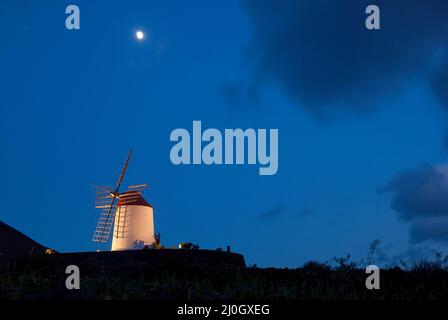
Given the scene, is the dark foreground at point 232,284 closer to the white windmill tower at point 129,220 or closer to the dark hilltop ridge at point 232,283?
the dark hilltop ridge at point 232,283

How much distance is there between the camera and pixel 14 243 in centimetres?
3981

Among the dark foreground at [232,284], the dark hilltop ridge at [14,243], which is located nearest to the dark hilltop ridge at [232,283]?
the dark foreground at [232,284]

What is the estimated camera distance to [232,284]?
10.0 meters

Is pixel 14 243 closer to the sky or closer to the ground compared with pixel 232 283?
closer to the sky

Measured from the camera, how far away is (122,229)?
43781 mm

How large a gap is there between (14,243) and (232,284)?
33.7 metres

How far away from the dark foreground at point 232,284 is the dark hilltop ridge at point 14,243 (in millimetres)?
28521

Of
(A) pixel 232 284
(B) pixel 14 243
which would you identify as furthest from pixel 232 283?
(B) pixel 14 243

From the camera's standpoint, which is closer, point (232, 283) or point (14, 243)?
point (232, 283)

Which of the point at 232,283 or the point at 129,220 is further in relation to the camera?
the point at 129,220

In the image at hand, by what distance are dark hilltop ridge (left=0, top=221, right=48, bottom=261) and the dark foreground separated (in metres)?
28.5

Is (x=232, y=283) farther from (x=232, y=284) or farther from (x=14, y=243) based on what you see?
(x=14, y=243)

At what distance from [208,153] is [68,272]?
7.16 m

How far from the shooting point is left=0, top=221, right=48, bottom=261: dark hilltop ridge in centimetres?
3861
